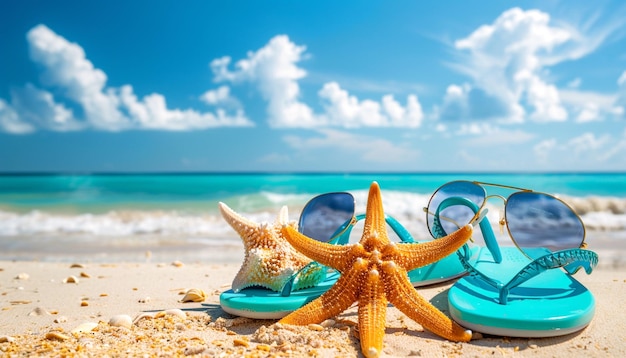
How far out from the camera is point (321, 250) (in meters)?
3.09

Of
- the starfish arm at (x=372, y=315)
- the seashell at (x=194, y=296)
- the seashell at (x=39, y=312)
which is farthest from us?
the seashell at (x=194, y=296)

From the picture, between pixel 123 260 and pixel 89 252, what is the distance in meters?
1.42

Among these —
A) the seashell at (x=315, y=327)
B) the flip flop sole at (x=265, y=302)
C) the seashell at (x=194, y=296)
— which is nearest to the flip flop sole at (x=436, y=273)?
the flip flop sole at (x=265, y=302)

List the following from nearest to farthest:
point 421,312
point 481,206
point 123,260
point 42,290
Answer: point 421,312 → point 481,206 → point 42,290 → point 123,260

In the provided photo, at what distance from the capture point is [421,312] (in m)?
2.85

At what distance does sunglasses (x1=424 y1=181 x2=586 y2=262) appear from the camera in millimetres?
3449

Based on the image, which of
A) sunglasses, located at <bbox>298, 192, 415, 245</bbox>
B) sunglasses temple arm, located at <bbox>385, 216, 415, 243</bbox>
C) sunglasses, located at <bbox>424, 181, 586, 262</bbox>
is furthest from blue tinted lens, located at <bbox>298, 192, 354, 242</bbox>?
sunglasses, located at <bbox>424, 181, 586, 262</bbox>

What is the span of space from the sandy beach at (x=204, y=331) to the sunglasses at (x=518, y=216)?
0.59 m

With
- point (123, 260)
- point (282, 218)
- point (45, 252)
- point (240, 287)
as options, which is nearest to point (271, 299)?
point (240, 287)

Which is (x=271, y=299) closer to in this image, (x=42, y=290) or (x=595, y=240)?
(x=42, y=290)

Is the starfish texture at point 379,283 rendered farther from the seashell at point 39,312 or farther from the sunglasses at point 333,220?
the seashell at point 39,312

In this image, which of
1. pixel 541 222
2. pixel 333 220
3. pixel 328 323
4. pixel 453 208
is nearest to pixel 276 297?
pixel 328 323

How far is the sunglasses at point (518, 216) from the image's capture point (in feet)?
11.3

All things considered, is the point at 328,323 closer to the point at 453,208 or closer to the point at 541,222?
the point at 453,208
